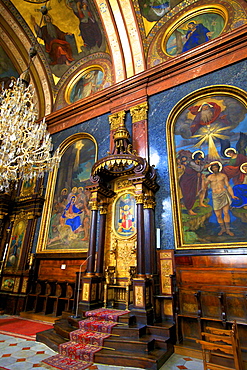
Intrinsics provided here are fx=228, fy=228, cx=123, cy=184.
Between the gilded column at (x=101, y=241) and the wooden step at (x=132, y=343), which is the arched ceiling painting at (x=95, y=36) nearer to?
the gilded column at (x=101, y=241)

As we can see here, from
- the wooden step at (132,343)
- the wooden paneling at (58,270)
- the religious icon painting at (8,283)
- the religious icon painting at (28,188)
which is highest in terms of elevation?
the religious icon painting at (28,188)

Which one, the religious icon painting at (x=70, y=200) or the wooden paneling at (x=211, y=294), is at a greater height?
the religious icon painting at (x=70, y=200)

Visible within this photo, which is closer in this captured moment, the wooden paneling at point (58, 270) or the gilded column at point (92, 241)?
the gilded column at point (92, 241)

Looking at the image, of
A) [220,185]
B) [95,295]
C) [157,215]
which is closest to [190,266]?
[157,215]

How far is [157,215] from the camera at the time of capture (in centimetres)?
598

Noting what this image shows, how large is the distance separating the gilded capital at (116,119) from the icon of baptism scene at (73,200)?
1.15 metres

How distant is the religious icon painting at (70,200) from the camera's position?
7535 mm

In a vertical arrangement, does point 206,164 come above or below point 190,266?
above

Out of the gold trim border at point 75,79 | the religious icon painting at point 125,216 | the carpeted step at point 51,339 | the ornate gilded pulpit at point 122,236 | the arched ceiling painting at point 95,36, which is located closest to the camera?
the carpeted step at point 51,339

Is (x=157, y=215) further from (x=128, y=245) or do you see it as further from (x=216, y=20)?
(x=216, y=20)

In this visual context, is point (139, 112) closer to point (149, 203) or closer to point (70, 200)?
point (149, 203)

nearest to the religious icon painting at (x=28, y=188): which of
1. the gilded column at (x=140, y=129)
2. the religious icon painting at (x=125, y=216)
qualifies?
the religious icon painting at (x=125, y=216)

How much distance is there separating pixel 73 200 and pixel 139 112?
149 inches

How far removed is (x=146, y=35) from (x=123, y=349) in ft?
31.4
